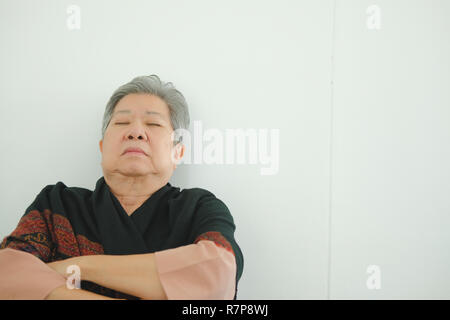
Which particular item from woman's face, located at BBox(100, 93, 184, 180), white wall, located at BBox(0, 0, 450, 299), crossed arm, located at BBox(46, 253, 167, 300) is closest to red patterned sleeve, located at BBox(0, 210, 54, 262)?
crossed arm, located at BBox(46, 253, 167, 300)

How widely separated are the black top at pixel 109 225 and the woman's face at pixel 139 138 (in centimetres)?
9

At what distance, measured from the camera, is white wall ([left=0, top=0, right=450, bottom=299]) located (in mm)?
1283

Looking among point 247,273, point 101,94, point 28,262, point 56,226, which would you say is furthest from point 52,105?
point 247,273

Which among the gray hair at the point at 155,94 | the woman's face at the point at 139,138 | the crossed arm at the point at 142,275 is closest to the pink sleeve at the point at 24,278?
the crossed arm at the point at 142,275

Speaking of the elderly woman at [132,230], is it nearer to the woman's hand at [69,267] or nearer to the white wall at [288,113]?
the woman's hand at [69,267]

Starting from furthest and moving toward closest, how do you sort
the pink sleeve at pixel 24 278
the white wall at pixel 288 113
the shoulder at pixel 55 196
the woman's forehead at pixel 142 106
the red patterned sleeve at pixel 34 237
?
the white wall at pixel 288 113 → the woman's forehead at pixel 142 106 → the shoulder at pixel 55 196 → the red patterned sleeve at pixel 34 237 → the pink sleeve at pixel 24 278

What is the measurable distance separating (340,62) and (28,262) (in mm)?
1318

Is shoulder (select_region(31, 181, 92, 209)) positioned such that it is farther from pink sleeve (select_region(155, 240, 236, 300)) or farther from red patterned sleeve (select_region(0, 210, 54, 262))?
pink sleeve (select_region(155, 240, 236, 300))

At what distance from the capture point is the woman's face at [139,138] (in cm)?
106

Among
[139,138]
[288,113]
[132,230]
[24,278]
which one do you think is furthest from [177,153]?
[24,278]

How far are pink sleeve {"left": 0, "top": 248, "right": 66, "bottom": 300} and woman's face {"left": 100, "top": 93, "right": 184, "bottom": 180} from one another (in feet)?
1.19
